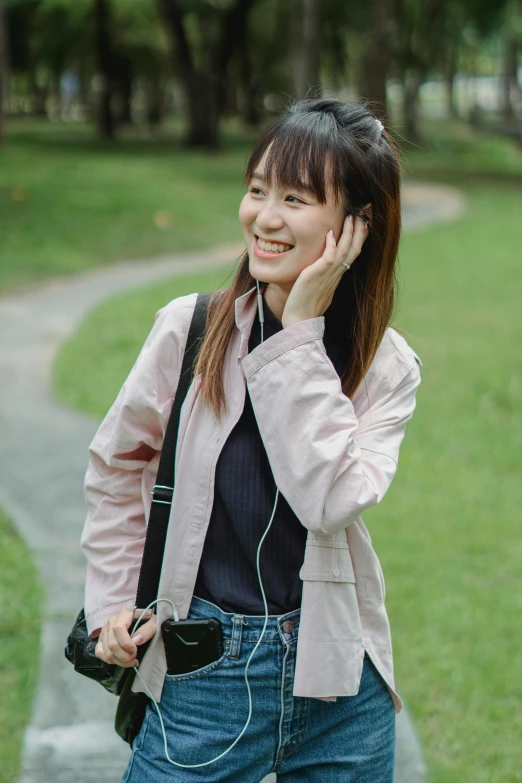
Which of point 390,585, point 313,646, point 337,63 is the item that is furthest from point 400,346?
point 337,63

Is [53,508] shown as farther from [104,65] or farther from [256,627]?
[104,65]

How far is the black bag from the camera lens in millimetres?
1979

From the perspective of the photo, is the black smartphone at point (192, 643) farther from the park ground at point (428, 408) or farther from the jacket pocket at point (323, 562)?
the park ground at point (428, 408)

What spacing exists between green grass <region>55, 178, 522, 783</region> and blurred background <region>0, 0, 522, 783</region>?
1 cm

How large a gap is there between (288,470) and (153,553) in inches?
13.0

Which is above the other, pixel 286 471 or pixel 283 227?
pixel 283 227

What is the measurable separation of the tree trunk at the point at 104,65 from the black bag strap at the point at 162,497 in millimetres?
29570

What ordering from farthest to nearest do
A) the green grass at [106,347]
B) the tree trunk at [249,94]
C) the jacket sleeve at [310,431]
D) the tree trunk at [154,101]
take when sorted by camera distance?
the tree trunk at [154,101]
the tree trunk at [249,94]
the green grass at [106,347]
the jacket sleeve at [310,431]

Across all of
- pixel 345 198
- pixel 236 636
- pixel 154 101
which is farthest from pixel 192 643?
pixel 154 101

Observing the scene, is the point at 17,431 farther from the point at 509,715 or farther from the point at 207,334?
the point at 207,334

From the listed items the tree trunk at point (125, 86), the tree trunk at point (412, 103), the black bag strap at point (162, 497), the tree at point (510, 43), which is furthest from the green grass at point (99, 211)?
the tree trunk at point (125, 86)

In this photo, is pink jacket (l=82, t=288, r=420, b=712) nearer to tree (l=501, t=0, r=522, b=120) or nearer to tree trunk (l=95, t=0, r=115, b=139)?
tree (l=501, t=0, r=522, b=120)

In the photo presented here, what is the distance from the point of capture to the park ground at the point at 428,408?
379 centimetres

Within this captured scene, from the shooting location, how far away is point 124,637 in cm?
196
